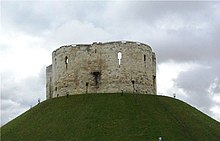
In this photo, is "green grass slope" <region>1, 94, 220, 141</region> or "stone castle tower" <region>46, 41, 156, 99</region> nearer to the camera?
"green grass slope" <region>1, 94, 220, 141</region>

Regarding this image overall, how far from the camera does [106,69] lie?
5494 centimetres

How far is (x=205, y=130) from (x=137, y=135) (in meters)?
8.42

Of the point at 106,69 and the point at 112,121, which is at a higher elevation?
the point at 106,69

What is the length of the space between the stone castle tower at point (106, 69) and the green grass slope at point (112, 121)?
7.33ft

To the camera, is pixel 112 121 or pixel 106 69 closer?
pixel 112 121

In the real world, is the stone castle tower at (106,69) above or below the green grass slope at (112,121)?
above

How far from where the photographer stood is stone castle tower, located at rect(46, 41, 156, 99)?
5453 centimetres

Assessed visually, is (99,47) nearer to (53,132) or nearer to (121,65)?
(121,65)

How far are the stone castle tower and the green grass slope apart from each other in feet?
7.33

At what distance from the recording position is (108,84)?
179 feet

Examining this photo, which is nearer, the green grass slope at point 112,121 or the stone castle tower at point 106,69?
the green grass slope at point 112,121

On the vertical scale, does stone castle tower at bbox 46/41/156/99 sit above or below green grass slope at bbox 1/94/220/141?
above

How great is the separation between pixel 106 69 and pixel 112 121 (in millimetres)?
10870

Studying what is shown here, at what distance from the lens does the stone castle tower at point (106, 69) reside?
54.5 m
